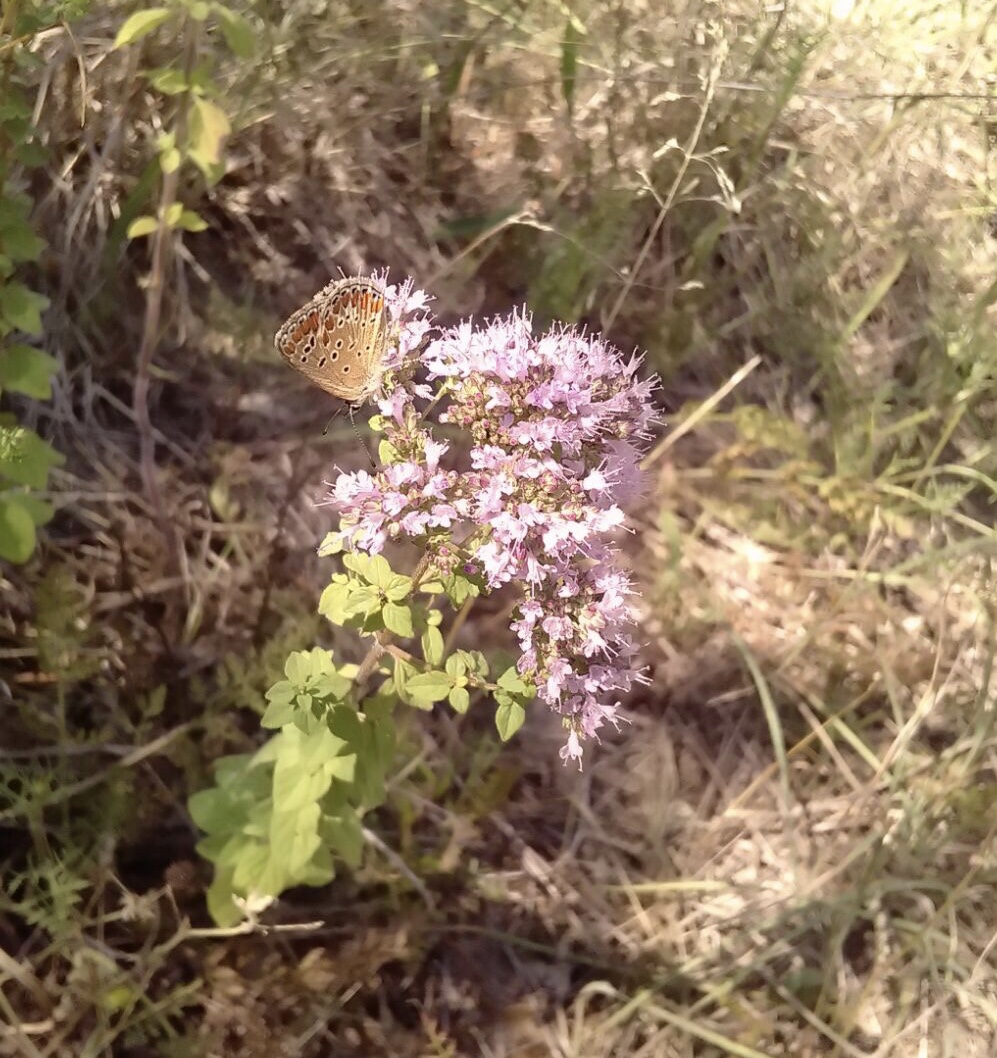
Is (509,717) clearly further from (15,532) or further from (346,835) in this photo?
(15,532)

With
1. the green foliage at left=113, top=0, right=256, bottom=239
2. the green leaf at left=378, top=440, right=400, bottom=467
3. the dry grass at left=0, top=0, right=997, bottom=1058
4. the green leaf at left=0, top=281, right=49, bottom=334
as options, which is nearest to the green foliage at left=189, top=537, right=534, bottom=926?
the green leaf at left=378, top=440, right=400, bottom=467

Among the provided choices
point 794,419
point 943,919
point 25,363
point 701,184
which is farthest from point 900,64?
point 25,363

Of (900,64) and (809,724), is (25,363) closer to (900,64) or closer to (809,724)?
(809,724)

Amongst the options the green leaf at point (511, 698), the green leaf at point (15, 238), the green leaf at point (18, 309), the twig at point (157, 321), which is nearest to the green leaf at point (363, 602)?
the green leaf at point (511, 698)

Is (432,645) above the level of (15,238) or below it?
below

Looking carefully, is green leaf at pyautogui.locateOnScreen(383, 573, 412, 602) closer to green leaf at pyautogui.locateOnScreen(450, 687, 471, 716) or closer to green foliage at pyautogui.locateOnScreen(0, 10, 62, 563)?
green leaf at pyautogui.locateOnScreen(450, 687, 471, 716)

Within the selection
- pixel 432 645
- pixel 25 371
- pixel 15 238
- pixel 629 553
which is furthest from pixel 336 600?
pixel 629 553

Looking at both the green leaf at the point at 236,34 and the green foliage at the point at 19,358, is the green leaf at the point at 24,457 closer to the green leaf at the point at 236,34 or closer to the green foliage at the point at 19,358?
the green foliage at the point at 19,358

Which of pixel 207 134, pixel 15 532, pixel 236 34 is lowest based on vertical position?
pixel 15 532
